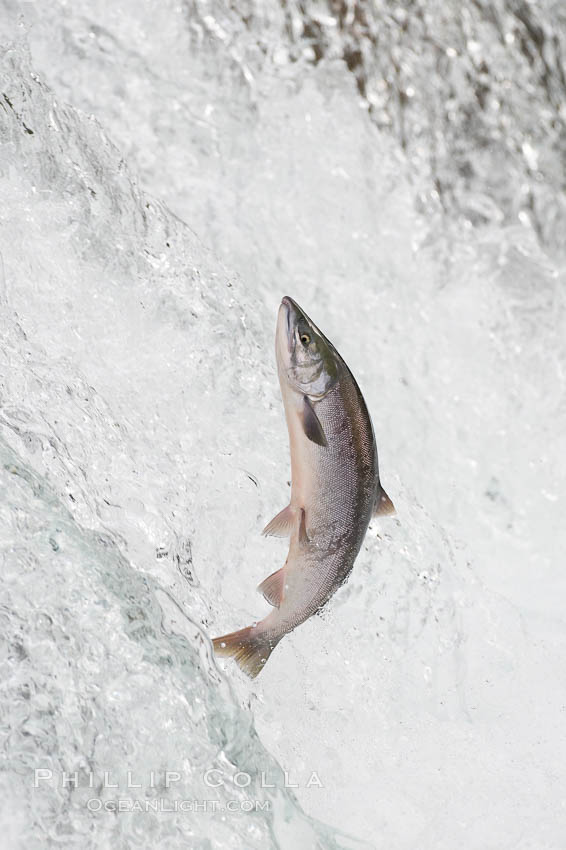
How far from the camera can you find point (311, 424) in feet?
3.65

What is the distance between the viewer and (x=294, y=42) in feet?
7.27

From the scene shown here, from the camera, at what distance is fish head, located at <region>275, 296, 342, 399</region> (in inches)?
43.9

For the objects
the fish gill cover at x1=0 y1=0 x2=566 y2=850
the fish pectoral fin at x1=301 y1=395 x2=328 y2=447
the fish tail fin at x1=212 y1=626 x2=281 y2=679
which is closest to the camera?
the fish pectoral fin at x1=301 y1=395 x2=328 y2=447

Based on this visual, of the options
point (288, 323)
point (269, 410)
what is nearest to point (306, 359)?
point (288, 323)

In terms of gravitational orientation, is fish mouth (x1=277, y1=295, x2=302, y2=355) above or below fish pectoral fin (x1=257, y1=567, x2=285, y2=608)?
above

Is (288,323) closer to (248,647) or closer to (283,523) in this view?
(283,523)

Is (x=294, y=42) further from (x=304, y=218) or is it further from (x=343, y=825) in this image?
(x=343, y=825)

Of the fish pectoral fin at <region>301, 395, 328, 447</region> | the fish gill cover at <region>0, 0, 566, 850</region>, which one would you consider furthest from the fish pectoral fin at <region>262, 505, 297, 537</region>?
the fish gill cover at <region>0, 0, 566, 850</region>

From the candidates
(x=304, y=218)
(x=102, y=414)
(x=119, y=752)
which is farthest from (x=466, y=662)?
(x=304, y=218)

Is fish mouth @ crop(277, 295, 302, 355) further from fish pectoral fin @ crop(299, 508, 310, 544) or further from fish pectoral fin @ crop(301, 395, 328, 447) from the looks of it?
fish pectoral fin @ crop(299, 508, 310, 544)

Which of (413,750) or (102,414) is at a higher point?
(102,414)

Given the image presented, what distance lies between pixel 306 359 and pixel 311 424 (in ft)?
0.28

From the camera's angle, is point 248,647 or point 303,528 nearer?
point 303,528

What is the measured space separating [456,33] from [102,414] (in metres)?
1.47
